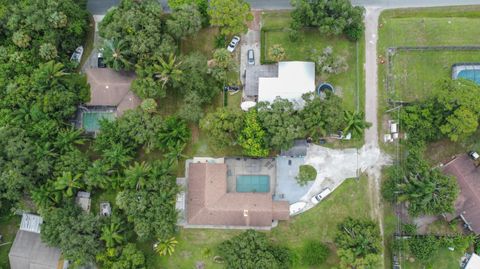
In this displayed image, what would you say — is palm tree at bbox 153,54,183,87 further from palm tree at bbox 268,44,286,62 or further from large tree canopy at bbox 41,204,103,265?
large tree canopy at bbox 41,204,103,265

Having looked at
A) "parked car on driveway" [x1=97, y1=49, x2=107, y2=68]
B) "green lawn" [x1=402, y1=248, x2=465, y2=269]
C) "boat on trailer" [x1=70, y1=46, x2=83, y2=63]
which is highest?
"boat on trailer" [x1=70, y1=46, x2=83, y2=63]

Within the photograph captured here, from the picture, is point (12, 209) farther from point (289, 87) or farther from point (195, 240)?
point (289, 87)

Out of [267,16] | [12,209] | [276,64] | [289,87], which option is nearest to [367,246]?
[289,87]

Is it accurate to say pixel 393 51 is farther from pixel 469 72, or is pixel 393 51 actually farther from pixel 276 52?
pixel 276 52

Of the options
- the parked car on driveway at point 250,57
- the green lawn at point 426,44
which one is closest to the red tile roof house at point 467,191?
the green lawn at point 426,44

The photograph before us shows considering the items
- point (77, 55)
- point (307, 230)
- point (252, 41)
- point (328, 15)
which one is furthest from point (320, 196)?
point (77, 55)

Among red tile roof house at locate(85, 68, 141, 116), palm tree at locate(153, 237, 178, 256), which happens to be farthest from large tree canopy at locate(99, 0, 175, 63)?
palm tree at locate(153, 237, 178, 256)
